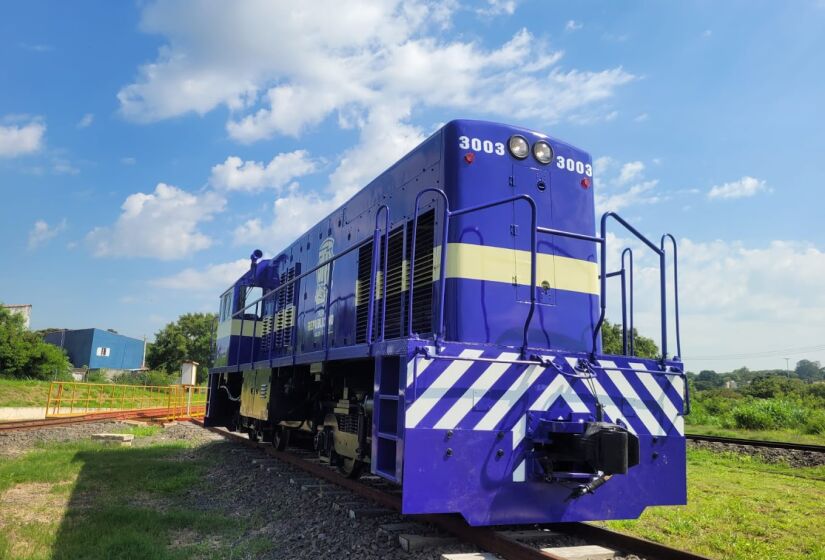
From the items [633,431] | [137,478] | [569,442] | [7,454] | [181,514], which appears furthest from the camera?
[7,454]

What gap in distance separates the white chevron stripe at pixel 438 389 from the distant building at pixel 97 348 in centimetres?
5720

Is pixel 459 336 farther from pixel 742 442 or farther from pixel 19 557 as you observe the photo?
pixel 742 442

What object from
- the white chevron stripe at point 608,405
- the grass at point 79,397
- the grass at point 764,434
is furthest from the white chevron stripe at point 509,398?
the grass at point 79,397

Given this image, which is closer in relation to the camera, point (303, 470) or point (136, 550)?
point (136, 550)

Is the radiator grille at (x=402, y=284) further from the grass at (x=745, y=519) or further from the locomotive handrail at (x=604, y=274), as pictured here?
the grass at (x=745, y=519)

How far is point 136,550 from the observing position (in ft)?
15.0

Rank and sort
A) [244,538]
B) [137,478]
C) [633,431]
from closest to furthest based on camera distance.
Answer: [633,431] → [244,538] → [137,478]

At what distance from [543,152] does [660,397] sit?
230 cm

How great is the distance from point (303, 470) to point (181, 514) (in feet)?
7.73

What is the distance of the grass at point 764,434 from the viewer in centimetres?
1428

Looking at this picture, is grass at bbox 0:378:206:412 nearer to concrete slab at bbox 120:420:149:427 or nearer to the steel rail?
the steel rail

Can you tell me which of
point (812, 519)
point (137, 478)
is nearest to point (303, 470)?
point (137, 478)

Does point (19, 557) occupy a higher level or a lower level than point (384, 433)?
lower

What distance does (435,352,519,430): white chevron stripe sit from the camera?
400cm
